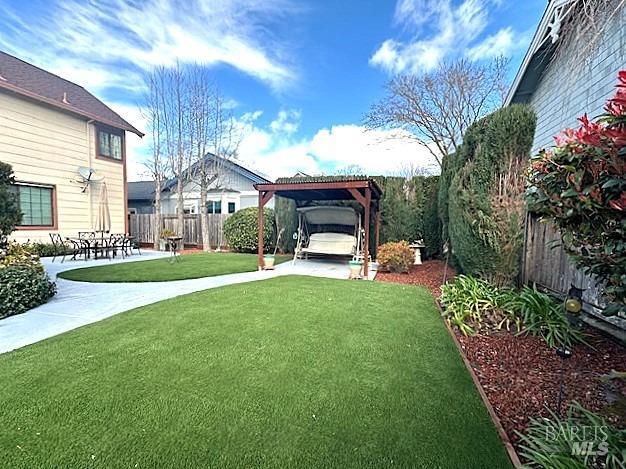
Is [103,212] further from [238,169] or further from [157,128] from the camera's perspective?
[238,169]

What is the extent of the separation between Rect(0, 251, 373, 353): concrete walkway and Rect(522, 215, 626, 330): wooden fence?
353 centimetres

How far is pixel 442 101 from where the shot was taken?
1722cm

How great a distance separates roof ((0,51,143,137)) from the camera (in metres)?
9.64

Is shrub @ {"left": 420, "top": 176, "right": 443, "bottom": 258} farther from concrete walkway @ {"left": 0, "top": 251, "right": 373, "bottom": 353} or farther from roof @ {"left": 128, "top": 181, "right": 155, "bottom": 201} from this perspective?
roof @ {"left": 128, "top": 181, "right": 155, "bottom": 201}

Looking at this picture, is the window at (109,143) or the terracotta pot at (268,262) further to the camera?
the window at (109,143)

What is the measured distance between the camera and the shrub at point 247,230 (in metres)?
11.7

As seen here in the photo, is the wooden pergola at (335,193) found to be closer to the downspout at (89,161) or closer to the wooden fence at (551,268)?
the wooden fence at (551,268)

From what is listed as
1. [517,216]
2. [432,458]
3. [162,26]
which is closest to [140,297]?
[432,458]

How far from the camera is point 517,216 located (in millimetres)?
4594

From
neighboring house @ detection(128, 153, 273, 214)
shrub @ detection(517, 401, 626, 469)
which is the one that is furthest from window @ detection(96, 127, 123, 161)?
shrub @ detection(517, 401, 626, 469)

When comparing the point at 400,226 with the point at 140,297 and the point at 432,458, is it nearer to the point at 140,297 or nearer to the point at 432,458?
the point at 140,297

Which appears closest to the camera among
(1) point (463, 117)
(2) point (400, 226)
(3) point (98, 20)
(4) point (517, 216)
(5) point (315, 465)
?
(5) point (315, 465)

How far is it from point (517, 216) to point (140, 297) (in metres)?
5.99

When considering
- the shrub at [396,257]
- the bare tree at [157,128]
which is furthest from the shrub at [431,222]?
the bare tree at [157,128]
